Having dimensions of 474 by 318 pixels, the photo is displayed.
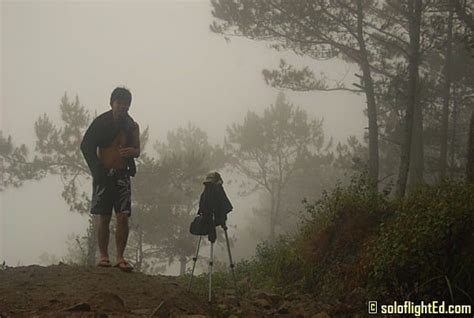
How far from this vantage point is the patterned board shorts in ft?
20.5

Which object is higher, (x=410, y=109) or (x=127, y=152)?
(x=410, y=109)

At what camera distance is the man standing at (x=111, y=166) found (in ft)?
20.5

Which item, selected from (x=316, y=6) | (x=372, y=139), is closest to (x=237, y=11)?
(x=316, y=6)

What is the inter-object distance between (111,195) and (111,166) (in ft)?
1.25

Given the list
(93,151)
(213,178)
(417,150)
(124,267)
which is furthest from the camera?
(417,150)

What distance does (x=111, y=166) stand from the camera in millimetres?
6320

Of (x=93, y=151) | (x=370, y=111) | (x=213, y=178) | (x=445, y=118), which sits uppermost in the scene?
(x=445, y=118)

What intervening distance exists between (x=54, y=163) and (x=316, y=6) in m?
14.4

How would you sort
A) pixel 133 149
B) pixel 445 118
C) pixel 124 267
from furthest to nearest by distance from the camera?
1. pixel 445 118
2. pixel 133 149
3. pixel 124 267

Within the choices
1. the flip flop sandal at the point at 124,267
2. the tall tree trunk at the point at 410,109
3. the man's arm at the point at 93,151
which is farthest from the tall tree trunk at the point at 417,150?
the man's arm at the point at 93,151

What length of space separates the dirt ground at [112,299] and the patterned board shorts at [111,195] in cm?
76

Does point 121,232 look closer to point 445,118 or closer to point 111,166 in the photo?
point 111,166

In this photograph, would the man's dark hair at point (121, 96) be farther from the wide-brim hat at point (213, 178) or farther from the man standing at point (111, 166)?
the wide-brim hat at point (213, 178)

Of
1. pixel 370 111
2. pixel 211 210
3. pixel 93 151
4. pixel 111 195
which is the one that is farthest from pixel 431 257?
pixel 370 111
